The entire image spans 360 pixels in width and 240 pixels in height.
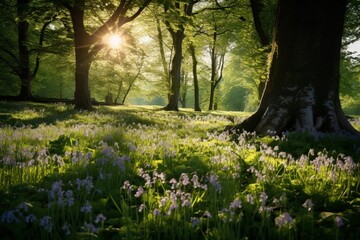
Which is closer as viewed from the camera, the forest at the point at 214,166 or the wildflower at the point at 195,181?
the forest at the point at 214,166

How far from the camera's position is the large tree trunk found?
7.81 metres

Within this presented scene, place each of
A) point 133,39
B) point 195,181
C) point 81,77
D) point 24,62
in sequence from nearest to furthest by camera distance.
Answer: point 195,181 → point 81,77 → point 133,39 → point 24,62

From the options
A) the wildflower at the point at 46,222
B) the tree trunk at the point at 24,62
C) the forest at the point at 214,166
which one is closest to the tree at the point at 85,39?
the forest at the point at 214,166

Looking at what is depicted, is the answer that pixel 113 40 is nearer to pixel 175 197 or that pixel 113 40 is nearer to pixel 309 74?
pixel 309 74

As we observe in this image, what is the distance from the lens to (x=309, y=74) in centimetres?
789

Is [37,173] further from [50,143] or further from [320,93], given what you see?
[320,93]

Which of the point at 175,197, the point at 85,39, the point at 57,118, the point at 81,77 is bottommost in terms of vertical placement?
the point at 175,197

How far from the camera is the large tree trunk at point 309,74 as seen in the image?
308 inches

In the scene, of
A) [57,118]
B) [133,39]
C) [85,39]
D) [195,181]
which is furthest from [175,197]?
[133,39]

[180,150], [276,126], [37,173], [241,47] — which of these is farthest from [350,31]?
[37,173]

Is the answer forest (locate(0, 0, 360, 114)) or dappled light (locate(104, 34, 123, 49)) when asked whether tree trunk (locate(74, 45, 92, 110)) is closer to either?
forest (locate(0, 0, 360, 114))

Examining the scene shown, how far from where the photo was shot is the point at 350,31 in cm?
3353

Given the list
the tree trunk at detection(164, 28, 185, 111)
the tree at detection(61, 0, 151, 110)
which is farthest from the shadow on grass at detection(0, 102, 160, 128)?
the tree trunk at detection(164, 28, 185, 111)

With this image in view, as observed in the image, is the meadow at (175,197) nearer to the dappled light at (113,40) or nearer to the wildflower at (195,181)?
the wildflower at (195,181)
